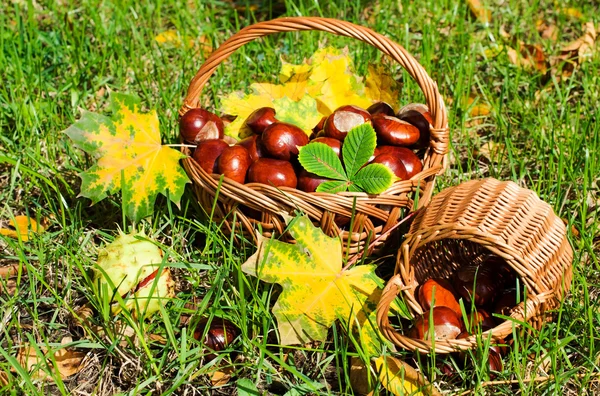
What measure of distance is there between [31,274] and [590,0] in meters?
2.59

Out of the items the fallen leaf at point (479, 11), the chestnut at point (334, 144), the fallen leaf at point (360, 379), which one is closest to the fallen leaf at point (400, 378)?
the fallen leaf at point (360, 379)

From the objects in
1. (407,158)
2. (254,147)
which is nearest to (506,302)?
(407,158)

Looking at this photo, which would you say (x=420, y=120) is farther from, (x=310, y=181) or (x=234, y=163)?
(x=234, y=163)

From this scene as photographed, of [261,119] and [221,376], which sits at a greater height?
[261,119]

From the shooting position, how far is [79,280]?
1.81m

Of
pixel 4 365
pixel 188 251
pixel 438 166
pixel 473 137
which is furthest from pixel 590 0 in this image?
pixel 4 365

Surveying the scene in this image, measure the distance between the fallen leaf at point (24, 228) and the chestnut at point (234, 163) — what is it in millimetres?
546

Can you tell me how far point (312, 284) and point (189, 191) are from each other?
1.85 ft

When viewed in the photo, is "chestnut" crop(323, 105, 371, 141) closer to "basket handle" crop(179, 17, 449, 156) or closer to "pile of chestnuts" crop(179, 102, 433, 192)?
"pile of chestnuts" crop(179, 102, 433, 192)

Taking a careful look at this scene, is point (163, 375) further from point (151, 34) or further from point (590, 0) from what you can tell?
point (590, 0)

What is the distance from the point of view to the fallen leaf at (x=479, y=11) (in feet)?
9.57

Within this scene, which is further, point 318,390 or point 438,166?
point 438,166

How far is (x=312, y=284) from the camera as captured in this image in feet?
5.28

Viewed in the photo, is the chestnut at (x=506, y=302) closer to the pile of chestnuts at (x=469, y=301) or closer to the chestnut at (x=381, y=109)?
the pile of chestnuts at (x=469, y=301)
